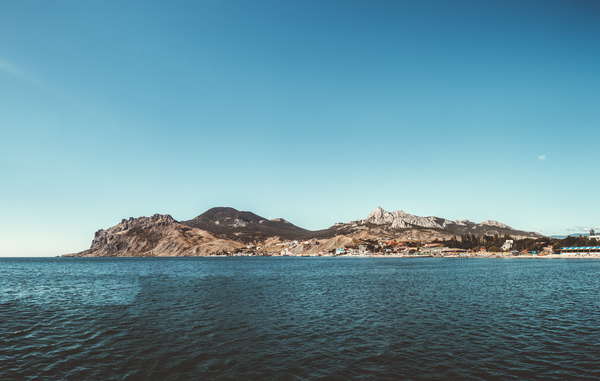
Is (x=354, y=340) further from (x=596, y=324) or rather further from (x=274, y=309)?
(x=596, y=324)

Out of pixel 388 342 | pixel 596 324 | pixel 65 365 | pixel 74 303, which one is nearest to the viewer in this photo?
pixel 65 365

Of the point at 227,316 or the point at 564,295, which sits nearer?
the point at 227,316

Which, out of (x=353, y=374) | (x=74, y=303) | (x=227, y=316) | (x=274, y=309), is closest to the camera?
(x=353, y=374)

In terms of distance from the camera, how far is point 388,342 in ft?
92.5

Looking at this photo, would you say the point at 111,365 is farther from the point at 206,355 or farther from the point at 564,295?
the point at 564,295

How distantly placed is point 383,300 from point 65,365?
135 ft

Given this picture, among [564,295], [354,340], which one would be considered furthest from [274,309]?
[564,295]

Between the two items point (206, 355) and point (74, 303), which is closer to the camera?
point (206, 355)

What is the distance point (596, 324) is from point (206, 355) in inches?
1590

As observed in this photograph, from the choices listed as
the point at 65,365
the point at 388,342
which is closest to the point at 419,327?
the point at 388,342

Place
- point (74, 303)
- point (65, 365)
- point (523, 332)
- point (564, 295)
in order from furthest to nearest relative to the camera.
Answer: point (564, 295) → point (74, 303) → point (523, 332) → point (65, 365)

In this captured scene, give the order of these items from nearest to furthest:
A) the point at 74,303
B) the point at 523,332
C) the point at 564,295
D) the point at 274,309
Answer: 1. the point at 523,332
2. the point at 274,309
3. the point at 74,303
4. the point at 564,295

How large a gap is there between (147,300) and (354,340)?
38.7 metres

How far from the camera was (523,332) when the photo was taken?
3123 centimetres
